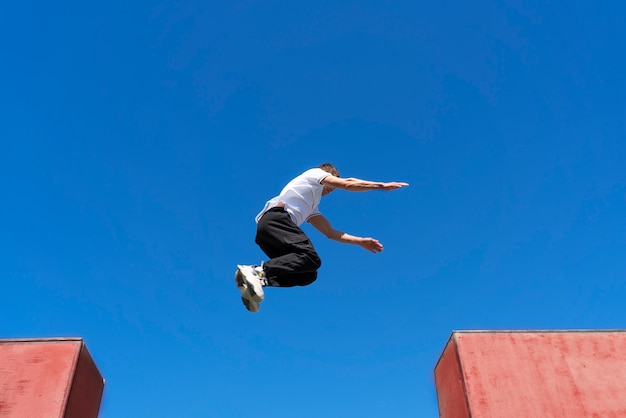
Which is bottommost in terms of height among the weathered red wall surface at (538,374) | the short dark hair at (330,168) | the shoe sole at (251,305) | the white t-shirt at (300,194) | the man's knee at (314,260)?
the weathered red wall surface at (538,374)

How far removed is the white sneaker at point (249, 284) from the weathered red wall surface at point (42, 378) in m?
1.59

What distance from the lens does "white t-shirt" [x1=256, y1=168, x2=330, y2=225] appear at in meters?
6.05

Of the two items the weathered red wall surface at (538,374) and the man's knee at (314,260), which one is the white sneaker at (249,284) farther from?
the weathered red wall surface at (538,374)

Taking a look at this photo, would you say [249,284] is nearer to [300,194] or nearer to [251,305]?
[251,305]

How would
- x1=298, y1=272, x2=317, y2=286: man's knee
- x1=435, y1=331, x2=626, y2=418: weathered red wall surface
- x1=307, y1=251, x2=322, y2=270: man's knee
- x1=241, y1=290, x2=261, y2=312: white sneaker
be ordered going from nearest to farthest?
x1=435, y1=331, x2=626, y2=418: weathered red wall surface, x1=241, y1=290, x2=261, y2=312: white sneaker, x1=307, y1=251, x2=322, y2=270: man's knee, x1=298, y1=272, x2=317, y2=286: man's knee

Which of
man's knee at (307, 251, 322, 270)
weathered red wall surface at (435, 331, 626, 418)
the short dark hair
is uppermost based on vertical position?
the short dark hair

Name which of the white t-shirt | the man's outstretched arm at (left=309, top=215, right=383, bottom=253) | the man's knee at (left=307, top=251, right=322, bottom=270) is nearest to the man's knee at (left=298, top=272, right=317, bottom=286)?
the man's knee at (left=307, top=251, right=322, bottom=270)

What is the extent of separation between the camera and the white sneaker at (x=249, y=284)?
17.7 ft

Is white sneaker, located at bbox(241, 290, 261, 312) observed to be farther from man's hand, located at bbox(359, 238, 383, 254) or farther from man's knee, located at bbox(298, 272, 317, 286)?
man's hand, located at bbox(359, 238, 383, 254)

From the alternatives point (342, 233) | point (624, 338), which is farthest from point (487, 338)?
point (342, 233)

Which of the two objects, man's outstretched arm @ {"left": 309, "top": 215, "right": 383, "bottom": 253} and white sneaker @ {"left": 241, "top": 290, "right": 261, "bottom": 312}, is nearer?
white sneaker @ {"left": 241, "top": 290, "right": 261, "bottom": 312}

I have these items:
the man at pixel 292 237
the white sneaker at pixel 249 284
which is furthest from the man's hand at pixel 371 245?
the white sneaker at pixel 249 284

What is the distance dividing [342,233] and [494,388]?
104 inches

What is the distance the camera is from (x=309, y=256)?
5629 millimetres
